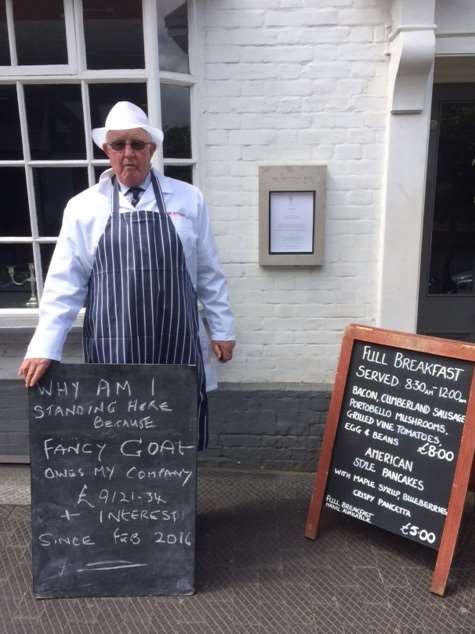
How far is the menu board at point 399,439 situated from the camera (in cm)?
243

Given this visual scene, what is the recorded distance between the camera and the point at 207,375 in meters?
2.72

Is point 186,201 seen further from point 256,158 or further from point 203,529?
point 203,529

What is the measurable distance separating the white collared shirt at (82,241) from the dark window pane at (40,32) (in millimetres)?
1178

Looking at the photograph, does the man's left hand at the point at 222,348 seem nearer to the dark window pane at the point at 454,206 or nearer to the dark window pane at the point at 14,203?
the dark window pane at the point at 14,203

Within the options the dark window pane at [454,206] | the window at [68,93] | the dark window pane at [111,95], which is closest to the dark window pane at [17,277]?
the window at [68,93]

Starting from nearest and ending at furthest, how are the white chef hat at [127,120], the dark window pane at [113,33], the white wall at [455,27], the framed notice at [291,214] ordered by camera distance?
1. the white chef hat at [127,120]
2. the white wall at [455,27]
3. the dark window pane at [113,33]
4. the framed notice at [291,214]

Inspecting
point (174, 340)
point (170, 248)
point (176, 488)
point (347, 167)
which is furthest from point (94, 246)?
point (347, 167)

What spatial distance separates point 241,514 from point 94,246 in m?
1.74

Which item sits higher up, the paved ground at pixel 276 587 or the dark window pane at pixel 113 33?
the dark window pane at pixel 113 33

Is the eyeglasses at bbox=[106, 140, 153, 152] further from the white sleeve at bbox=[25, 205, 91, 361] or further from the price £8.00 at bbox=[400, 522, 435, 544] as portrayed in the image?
the price £8.00 at bbox=[400, 522, 435, 544]

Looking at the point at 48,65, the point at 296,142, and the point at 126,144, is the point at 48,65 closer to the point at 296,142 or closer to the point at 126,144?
the point at 126,144

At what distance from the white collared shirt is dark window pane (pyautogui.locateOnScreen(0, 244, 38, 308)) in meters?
1.09

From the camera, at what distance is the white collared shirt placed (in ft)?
7.68

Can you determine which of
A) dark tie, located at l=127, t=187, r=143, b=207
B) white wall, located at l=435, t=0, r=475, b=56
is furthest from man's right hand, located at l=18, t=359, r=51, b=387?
white wall, located at l=435, t=0, r=475, b=56
